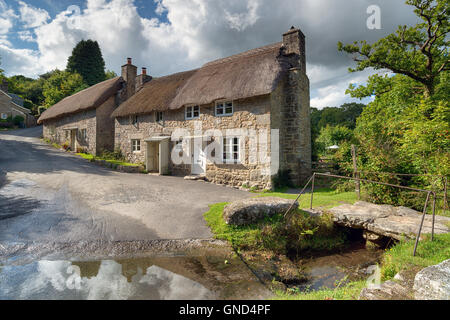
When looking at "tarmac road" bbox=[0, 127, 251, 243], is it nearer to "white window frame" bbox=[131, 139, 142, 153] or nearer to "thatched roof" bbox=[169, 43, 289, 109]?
"white window frame" bbox=[131, 139, 142, 153]

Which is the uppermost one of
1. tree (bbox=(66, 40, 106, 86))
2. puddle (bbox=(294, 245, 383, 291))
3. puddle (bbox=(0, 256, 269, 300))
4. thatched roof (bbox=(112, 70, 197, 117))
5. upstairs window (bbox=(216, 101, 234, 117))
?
tree (bbox=(66, 40, 106, 86))

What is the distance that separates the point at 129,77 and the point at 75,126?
6840 millimetres

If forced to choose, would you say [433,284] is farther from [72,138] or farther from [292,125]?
[72,138]

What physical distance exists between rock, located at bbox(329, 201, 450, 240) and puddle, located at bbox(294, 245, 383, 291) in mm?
645

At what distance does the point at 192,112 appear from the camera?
1382 cm

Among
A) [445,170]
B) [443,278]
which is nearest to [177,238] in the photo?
[443,278]

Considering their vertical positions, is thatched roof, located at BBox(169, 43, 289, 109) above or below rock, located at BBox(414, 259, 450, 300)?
above

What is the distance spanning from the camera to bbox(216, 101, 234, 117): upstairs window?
12.6 metres

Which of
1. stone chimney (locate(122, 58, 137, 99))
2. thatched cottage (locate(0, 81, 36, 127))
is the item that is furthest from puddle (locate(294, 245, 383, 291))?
thatched cottage (locate(0, 81, 36, 127))

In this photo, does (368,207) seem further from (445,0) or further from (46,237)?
(445,0)

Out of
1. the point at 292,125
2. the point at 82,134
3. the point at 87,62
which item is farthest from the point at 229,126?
the point at 87,62

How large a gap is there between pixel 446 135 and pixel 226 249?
813 cm

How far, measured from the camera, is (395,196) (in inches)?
301
